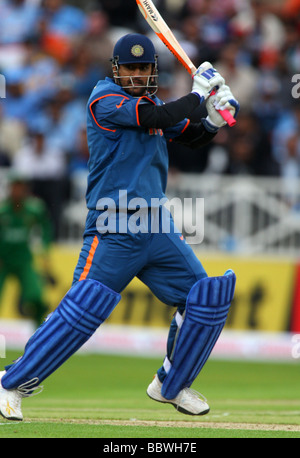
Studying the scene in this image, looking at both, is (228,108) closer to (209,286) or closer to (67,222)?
(209,286)

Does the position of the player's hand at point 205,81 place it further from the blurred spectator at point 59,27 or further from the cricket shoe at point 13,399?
the blurred spectator at point 59,27

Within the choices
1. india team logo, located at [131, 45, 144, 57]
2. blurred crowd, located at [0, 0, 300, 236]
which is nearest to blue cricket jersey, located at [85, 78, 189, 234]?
india team logo, located at [131, 45, 144, 57]

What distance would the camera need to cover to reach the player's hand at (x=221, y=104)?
6039 millimetres

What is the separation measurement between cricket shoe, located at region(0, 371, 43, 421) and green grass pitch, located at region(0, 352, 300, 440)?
0.23 ft

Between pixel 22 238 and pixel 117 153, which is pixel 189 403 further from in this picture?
pixel 22 238

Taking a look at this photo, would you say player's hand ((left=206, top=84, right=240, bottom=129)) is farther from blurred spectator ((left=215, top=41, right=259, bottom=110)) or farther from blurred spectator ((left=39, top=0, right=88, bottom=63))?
blurred spectator ((left=39, top=0, right=88, bottom=63))

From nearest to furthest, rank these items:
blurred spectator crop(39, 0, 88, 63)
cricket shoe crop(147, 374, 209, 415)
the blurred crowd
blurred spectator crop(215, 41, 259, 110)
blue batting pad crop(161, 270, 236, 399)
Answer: blue batting pad crop(161, 270, 236, 399) < cricket shoe crop(147, 374, 209, 415) < the blurred crowd < blurred spectator crop(215, 41, 259, 110) < blurred spectator crop(39, 0, 88, 63)

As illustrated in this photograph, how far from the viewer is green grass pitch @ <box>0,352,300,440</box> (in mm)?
5727

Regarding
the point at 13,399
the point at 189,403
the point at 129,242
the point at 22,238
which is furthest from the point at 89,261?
the point at 22,238

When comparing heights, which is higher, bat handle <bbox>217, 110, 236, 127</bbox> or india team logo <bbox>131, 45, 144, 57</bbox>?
india team logo <bbox>131, 45, 144, 57</bbox>

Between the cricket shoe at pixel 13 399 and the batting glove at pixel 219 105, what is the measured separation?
7.11 feet

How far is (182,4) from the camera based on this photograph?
1448 cm
